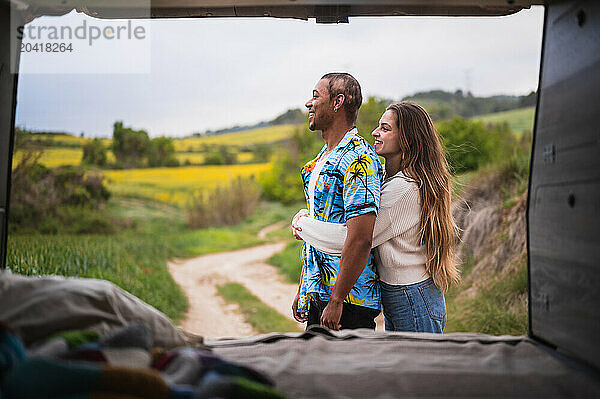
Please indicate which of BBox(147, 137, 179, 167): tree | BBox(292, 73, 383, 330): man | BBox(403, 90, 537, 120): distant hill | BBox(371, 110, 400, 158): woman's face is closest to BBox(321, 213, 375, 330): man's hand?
BBox(292, 73, 383, 330): man

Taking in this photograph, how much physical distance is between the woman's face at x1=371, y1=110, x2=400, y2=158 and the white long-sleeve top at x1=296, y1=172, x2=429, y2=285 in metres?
0.14

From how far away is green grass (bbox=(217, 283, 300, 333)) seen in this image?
7348mm

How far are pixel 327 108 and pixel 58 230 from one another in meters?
5.02

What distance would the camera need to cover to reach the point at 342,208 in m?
2.12

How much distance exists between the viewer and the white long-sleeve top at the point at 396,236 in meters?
2.07

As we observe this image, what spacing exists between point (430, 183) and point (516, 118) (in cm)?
588

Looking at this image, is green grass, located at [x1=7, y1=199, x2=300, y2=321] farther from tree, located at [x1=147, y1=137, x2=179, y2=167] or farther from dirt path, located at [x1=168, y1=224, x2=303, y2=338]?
tree, located at [x1=147, y1=137, x2=179, y2=167]

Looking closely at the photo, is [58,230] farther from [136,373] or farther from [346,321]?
[136,373]

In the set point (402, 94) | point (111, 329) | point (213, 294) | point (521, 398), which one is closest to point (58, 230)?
point (213, 294)

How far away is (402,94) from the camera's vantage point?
839 centimetres

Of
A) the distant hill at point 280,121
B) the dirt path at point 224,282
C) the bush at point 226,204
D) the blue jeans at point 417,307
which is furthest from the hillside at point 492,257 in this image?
the bush at point 226,204

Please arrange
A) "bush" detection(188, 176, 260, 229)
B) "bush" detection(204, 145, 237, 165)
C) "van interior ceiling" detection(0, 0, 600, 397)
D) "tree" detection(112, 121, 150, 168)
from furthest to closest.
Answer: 1. "bush" detection(204, 145, 237, 165)
2. "bush" detection(188, 176, 260, 229)
3. "tree" detection(112, 121, 150, 168)
4. "van interior ceiling" detection(0, 0, 600, 397)

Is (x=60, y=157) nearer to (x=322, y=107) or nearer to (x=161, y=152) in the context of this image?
(x=161, y=152)

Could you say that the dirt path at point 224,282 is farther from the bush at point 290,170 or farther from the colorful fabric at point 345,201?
the colorful fabric at point 345,201
